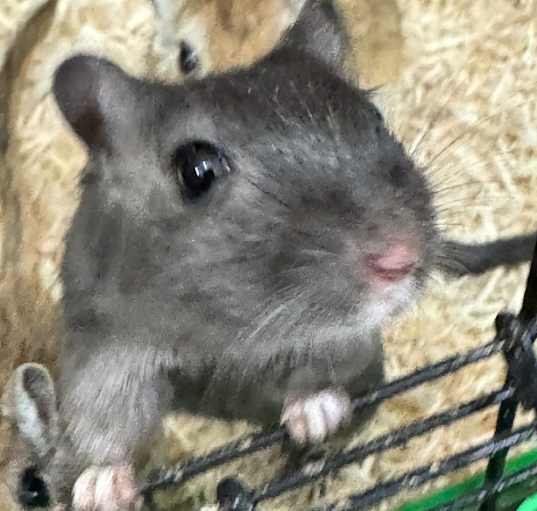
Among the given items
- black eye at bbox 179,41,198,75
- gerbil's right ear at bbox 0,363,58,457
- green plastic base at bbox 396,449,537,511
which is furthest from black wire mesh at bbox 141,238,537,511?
black eye at bbox 179,41,198,75

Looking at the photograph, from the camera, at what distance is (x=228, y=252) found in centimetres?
110

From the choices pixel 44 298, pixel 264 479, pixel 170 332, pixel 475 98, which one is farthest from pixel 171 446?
pixel 475 98

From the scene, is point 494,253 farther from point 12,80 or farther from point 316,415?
point 12,80

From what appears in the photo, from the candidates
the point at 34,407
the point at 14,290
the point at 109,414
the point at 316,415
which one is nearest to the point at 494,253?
the point at 316,415

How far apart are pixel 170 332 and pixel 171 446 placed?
0.57 metres

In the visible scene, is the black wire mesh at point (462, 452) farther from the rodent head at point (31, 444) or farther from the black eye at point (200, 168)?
the rodent head at point (31, 444)

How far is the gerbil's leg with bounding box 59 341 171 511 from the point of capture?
1.33m

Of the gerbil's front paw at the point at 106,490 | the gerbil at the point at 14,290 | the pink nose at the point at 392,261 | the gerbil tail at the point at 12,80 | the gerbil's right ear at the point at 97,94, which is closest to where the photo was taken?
Answer: the pink nose at the point at 392,261

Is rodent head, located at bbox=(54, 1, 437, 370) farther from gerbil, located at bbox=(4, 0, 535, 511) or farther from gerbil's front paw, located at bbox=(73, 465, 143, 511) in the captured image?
gerbil's front paw, located at bbox=(73, 465, 143, 511)

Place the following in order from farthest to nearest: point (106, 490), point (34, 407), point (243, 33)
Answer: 1. point (243, 33)
2. point (34, 407)
3. point (106, 490)

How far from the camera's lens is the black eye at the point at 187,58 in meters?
2.04

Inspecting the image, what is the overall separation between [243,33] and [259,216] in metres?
0.99

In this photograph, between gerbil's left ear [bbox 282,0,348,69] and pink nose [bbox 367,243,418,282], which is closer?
pink nose [bbox 367,243,418,282]

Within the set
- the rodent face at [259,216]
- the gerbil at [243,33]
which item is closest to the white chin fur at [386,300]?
the rodent face at [259,216]
